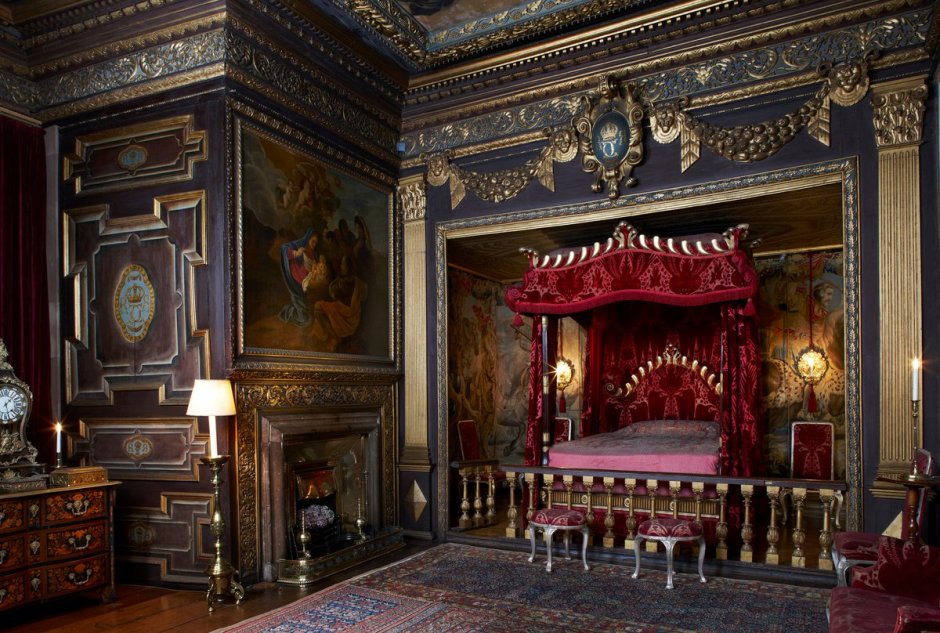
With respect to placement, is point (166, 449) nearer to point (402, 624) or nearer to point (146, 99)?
point (402, 624)

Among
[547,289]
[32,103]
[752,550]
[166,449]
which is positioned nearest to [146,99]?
[32,103]

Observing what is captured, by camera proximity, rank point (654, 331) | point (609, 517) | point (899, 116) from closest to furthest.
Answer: point (899, 116)
point (609, 517)
point (654, 331)

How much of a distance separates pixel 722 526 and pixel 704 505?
333 mm

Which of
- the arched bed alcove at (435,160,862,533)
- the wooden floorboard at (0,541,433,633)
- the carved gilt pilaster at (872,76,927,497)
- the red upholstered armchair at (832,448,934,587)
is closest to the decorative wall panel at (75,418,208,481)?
the wooden floorboard at (0,541,433,633)

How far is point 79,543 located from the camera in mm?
5098

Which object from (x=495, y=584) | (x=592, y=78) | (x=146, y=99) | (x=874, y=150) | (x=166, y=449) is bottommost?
(x=495, y=584)

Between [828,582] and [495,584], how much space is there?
2.58m

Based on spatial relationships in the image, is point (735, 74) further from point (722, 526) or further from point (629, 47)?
point (722, 526)

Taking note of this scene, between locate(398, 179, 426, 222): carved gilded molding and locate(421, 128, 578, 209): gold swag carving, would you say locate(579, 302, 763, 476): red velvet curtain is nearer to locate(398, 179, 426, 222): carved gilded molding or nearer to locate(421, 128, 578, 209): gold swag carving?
locate(421, 128, 578, 209): gold swag carving

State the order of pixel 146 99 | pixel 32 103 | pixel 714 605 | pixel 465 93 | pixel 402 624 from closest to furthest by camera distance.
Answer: pixel 402 624 → pixel 714 605 → pixel 146 99 → pixel 32 103 → pixel 465 93

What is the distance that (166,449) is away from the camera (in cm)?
564

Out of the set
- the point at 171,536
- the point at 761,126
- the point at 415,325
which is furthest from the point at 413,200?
the point at 171,536

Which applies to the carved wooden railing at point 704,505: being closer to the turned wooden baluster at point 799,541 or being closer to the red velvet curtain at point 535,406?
the turned wooden baluster at point 799,541

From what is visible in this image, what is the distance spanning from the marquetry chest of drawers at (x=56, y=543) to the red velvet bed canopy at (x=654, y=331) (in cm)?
384
